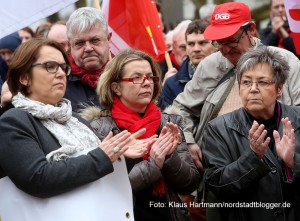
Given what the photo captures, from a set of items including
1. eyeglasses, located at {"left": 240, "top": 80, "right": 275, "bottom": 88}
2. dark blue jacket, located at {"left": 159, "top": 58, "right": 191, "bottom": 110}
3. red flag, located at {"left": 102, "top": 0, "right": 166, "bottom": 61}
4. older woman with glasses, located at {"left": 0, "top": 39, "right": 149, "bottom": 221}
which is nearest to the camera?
older woman with glasses, located at {"left": 0, "top": 39, "right": 149, "bottom": 221}

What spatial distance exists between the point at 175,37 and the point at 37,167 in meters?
5.11

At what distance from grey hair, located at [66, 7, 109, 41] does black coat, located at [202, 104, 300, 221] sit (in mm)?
1538

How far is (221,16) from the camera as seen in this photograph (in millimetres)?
6992

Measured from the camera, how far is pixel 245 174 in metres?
5.69

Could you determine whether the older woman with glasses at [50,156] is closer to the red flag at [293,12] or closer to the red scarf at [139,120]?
the red scarf at [139,120]

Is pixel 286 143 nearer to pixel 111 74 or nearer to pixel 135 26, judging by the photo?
pixel 111 74

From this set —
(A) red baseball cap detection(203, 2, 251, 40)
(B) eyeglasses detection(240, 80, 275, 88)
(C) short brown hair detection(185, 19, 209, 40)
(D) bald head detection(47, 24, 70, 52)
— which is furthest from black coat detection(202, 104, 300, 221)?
(D) bald head detection(47, 24, 70, 52)

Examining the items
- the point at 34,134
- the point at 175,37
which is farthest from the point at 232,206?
the point at 175,37

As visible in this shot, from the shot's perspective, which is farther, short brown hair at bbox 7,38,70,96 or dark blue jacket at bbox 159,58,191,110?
dark blue jacket at bbox 159,58,191,110

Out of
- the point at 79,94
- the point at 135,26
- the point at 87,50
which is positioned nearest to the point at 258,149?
the point at 79,94

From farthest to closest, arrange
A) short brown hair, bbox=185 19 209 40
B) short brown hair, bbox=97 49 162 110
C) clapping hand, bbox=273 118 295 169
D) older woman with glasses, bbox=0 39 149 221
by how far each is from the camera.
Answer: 1. short brown hair, bbox=185 19 209 40
2. short brown hair, bbox=97 49 162 110
3. clapping hand, bbox=273 118 295 169
4. older woman with glasses, bbox=0 39 149 221

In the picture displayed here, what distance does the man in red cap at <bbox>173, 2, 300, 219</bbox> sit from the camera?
21.8 feet

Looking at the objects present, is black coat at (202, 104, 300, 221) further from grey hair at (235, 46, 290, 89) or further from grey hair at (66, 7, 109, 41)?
grey hair at (66, 7, 109, 41)

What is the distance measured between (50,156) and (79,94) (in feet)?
6.33
